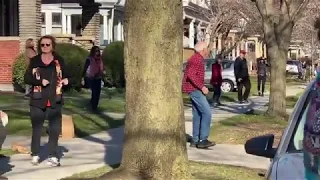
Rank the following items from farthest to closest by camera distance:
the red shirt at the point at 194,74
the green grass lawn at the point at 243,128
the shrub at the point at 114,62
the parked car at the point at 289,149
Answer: the shrub at the point at 114,62 < the green grass lawn at the point at 243,128 < the red shirt at the point at 194,74 < the parked car at the point at 289,149

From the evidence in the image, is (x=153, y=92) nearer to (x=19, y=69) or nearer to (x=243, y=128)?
(x=243, y=128)

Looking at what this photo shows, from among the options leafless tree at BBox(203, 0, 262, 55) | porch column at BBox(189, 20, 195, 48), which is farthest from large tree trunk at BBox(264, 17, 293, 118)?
porch column at BBox(189, 20, 195, 48)

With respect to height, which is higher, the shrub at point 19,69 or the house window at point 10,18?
the house window at point 10,18

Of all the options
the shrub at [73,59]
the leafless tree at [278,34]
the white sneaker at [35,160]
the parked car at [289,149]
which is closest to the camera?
the parked car at [289,149]

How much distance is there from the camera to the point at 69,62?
2552 centimetres

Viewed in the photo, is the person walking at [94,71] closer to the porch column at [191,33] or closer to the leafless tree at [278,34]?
the leafless tree at [278,34]

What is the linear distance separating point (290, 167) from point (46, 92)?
20.3 ft

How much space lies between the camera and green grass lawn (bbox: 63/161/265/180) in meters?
9.27

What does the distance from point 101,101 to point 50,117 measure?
11.9 metres

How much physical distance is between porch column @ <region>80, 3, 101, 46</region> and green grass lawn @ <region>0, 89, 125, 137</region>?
8.09 meters

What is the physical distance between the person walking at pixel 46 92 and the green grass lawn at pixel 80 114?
147 inches

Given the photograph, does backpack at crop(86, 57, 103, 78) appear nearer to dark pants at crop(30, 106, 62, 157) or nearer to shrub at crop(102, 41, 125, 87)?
dark pants at crop(30, 106, 62, 157)

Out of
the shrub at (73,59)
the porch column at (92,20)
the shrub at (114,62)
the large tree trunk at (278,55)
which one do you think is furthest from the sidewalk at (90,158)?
the porch column at (92,20)

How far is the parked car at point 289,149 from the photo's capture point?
164 inches
